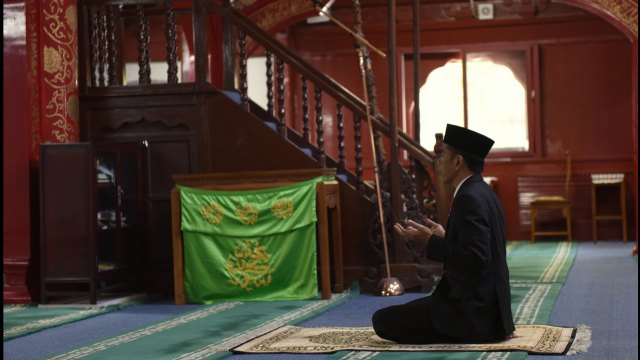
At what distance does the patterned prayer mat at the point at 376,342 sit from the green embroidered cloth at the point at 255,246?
179cm

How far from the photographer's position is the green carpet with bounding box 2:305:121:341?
587 cm

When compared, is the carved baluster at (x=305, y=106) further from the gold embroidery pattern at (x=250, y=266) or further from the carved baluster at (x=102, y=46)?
the carved baluster at (x=102, y=46)

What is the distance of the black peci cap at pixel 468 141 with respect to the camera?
15.1ft

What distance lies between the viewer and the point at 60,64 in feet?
25.5

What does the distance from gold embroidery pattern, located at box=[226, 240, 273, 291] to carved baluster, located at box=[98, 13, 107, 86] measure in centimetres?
196

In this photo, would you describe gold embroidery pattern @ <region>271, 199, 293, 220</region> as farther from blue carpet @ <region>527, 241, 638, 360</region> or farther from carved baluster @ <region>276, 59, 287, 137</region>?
blue carpet @ <region>527, 241, 638, 360</region>

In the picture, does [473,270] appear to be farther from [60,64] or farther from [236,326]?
[60,64]

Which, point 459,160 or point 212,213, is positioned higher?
point 459,160

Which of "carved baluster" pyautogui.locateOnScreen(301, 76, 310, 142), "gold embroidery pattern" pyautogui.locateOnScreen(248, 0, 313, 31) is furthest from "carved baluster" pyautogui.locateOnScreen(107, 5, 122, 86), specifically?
"gold embroidery pattern" pyautogui.locateOnScreen(248, 0, 313, 31)

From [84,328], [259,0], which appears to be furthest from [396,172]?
[259,0]

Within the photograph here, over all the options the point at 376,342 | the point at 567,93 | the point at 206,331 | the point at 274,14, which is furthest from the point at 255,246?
the point at 567,93

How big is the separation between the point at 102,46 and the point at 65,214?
1.60 metres

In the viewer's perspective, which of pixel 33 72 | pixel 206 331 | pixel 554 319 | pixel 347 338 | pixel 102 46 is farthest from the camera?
pixel 102 46

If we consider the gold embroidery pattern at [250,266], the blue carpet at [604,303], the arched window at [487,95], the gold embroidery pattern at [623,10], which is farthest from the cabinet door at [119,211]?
the arched window at [487,95]
